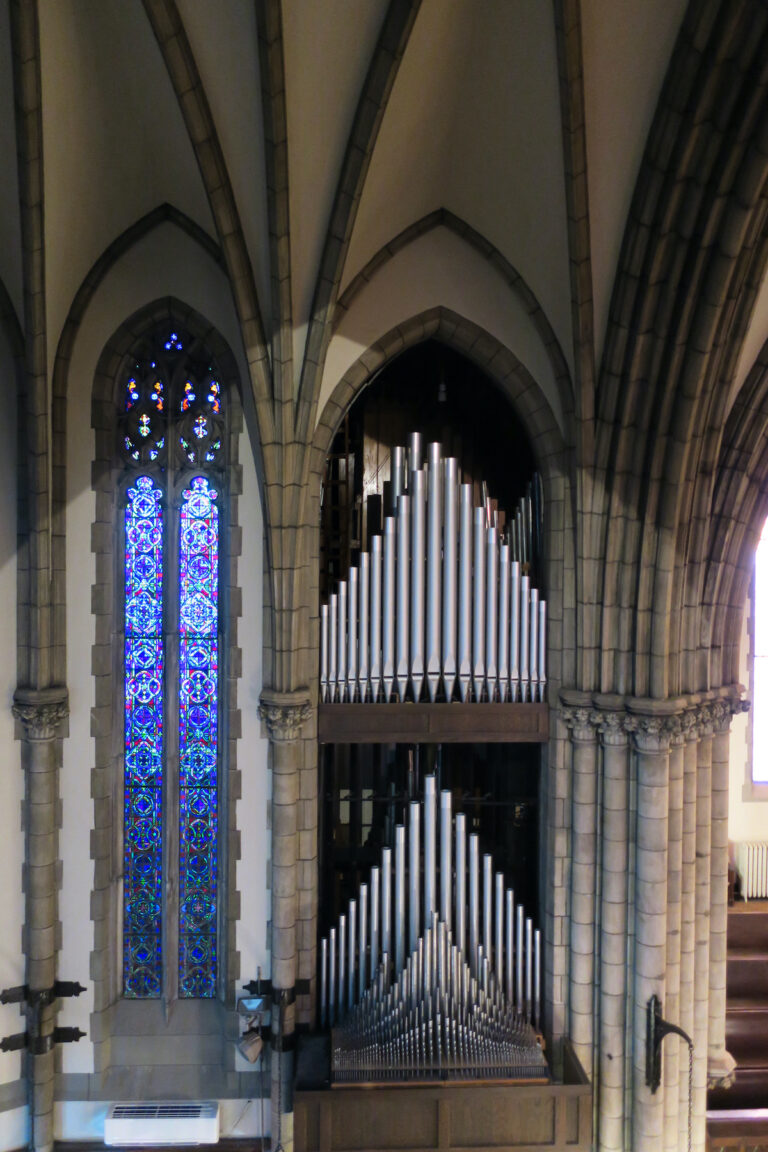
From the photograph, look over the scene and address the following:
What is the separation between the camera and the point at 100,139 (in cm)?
802

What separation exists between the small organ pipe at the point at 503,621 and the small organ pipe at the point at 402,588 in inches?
32.7

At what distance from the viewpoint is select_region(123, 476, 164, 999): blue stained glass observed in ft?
30.0

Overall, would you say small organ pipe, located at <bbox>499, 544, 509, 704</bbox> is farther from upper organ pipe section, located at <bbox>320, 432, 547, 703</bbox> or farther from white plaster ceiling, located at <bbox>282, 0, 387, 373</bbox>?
white plaster ceiling, located at <bbox>282, 0, 387, 373</bbox>

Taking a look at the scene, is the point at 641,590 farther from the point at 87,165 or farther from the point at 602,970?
the point at 87,165

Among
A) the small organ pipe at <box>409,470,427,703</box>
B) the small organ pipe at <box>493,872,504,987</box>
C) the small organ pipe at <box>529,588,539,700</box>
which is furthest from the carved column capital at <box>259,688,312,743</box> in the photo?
the small organ pipe at <box>493,872,504,987</box>

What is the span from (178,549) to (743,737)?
9.05 m

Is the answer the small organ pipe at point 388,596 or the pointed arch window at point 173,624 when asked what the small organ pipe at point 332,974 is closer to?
the pointed arch window at point 173,624

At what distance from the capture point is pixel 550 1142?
8.13 metres

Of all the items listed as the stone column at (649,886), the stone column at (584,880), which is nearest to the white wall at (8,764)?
the stone column at (584,880)

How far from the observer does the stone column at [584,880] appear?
343 inches

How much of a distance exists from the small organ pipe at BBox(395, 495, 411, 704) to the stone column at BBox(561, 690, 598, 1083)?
1.47 m

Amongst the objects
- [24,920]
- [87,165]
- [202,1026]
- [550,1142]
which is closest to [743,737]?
[550,1142]

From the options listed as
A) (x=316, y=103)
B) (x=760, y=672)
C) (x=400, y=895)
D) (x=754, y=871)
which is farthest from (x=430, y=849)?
(x=760, y=672)

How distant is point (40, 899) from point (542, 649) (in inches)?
196
